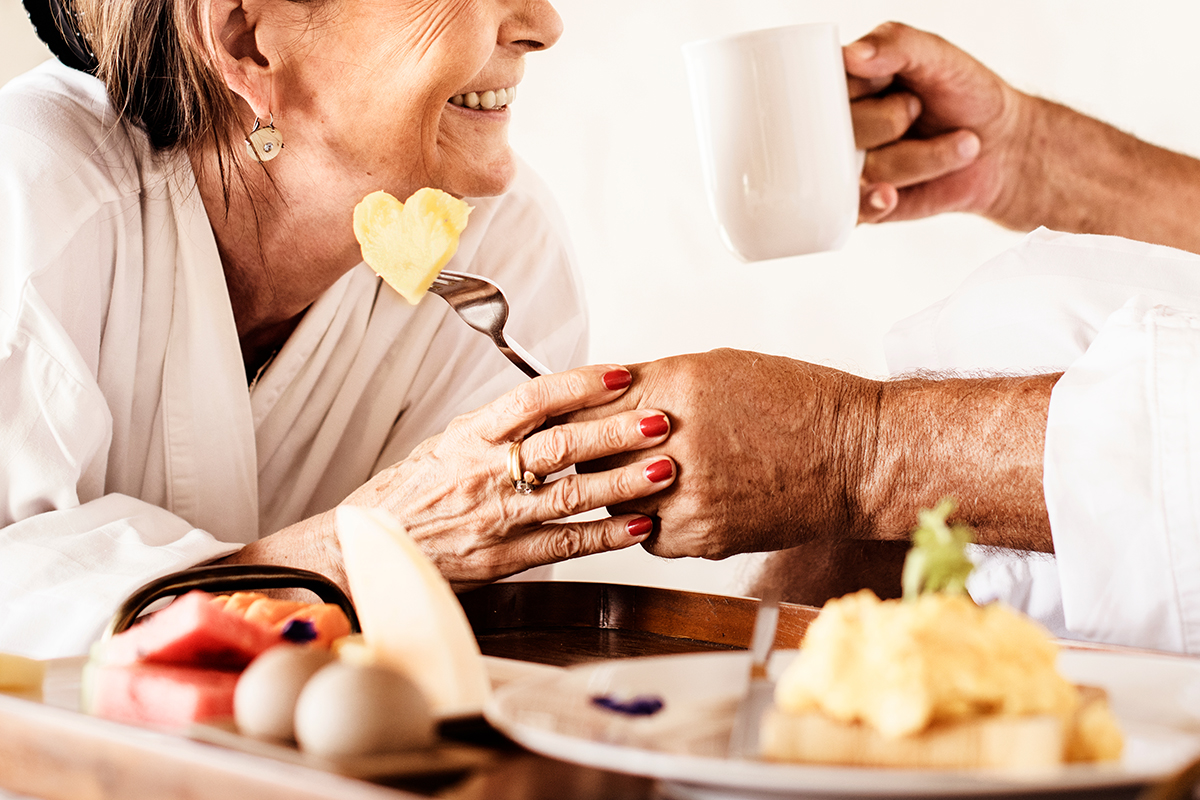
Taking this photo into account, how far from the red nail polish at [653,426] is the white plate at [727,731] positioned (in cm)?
36

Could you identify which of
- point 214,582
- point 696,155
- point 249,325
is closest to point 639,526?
point 214,582

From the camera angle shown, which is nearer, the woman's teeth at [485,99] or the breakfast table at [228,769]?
the breakfast table at [228,769]

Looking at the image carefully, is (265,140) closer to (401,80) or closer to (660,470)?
(401,80)

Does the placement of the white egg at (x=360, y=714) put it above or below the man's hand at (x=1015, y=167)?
below

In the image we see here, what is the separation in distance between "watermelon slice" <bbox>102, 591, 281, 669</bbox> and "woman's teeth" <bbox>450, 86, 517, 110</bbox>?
887 millimetres

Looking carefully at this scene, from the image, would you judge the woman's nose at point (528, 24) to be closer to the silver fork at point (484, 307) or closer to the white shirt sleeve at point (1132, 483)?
the silver fork at point (484, 307)

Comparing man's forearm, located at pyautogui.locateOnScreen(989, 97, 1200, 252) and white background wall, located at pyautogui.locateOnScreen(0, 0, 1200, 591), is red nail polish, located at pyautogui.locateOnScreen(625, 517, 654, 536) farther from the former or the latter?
white background wall, located at pyautogui.locateOnScreen(0, 0, 1200, 591)

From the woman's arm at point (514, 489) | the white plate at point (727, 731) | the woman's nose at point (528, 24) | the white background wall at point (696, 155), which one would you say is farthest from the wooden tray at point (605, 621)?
the white background wall at point (696, 155)

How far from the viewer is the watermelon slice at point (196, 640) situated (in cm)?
54

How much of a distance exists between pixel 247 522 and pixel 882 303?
142 cm

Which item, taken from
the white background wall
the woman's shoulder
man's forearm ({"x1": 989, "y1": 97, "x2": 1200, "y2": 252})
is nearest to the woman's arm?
the woman's shoulder

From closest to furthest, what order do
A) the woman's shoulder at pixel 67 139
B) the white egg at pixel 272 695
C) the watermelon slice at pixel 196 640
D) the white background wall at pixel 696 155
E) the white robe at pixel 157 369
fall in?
the white egg at pixel 272 695
the watermelon slice at pixel 196 640
the white robe at pixel 157 369
the woman's shoulder at pixel 67 139
the white background wall at pixel 696 155

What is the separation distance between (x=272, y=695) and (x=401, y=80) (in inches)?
36.3

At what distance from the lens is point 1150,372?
2.18 feet
